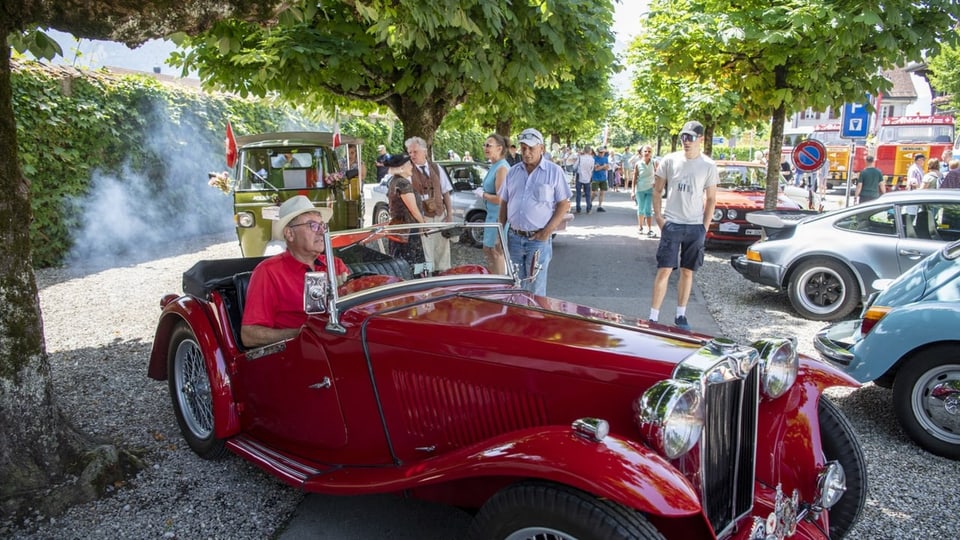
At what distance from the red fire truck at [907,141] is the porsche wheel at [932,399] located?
28492mm

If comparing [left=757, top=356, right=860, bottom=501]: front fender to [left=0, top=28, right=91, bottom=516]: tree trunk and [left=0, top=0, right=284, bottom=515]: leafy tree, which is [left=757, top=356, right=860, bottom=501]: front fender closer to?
[left=0, top=0, right=284, bottom=515]: leafy tree

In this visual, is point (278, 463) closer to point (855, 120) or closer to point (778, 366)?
point (778, 366)

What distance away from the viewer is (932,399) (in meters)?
3.78

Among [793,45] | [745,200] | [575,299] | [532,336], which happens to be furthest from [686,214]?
[745,200]

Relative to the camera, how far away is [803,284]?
7.00 m

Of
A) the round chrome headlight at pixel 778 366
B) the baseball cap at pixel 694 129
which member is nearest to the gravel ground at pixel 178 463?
the round chrome headlight at pixel 778 366

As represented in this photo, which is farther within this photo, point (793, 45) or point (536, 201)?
point (793, 45)

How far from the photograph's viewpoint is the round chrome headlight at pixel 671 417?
2.07 meters

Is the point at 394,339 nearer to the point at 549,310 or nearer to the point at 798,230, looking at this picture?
the point at 549,310

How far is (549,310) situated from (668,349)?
0.67 meters

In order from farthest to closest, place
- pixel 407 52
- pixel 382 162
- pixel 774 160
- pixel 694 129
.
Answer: pixel 774 160 → pixel 407 52 → pixel 382 162 → pixel 694 129

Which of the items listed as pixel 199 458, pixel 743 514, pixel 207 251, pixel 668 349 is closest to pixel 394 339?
pixel 668 349

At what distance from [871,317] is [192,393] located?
447 centimetres

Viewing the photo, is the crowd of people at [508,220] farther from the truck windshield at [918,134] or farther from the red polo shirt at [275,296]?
the truck windshield at [918,134]
